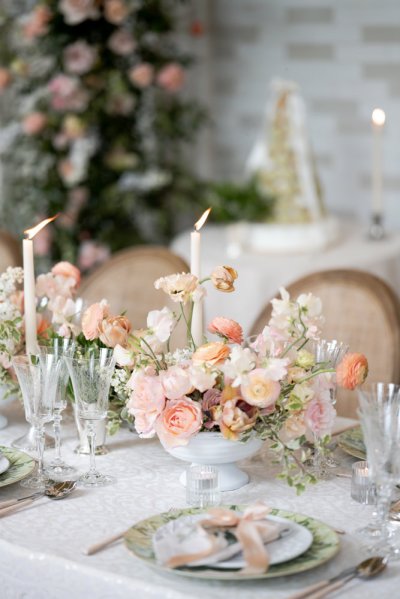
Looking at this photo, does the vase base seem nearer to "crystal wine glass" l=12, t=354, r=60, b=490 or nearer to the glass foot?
the glass foot

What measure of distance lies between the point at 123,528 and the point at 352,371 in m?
0.41

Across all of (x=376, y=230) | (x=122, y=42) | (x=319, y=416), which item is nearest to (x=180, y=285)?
(x=319, y=416)

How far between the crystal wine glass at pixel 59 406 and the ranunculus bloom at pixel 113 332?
0.18 feet

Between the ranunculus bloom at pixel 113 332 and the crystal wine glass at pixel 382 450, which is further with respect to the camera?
the ranunculus bloom at pixel 113 332

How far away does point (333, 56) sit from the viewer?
438 centimetres

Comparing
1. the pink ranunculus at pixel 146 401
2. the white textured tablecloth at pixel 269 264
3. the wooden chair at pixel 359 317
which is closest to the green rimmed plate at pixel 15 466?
the pink ranunculus at pixel 146 401

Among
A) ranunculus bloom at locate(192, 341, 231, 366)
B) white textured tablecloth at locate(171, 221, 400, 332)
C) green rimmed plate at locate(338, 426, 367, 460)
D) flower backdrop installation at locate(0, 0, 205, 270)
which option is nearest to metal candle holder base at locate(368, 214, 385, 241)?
white textured tablecloth at locate(171, 221, 400, 332)

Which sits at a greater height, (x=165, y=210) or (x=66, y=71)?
(x=66, y=71)

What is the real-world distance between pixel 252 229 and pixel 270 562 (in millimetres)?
2370

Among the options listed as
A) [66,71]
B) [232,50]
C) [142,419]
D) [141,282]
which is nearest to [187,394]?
[142,419]

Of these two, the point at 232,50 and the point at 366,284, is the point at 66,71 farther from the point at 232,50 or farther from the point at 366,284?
the point at 366,284

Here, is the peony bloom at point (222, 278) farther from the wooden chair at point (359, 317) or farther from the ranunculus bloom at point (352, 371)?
the wooden chair at point (359, 317)

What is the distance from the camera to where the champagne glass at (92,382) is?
159 cm

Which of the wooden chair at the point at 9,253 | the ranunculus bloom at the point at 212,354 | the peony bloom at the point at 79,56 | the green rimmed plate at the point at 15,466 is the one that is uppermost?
the peony bloom at the point at 79,56
